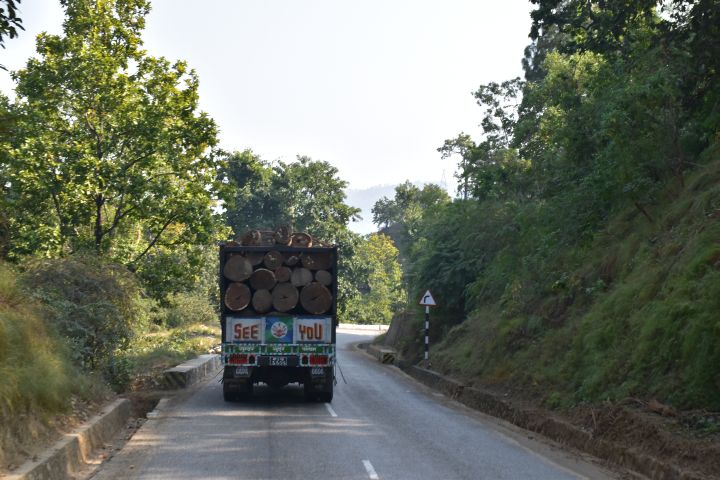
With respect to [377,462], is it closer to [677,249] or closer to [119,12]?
[677,249]

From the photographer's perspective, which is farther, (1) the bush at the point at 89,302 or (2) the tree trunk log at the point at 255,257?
(2) the tree trunk log at the point at 255,257

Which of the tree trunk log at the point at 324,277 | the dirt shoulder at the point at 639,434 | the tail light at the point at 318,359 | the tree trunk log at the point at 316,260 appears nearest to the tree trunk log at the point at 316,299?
the tree trunk log at the point at 324,277

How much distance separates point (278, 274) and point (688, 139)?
1048 cm

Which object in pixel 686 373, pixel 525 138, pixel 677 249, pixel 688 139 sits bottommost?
pixel 686 373

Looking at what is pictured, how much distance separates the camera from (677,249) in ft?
52.5

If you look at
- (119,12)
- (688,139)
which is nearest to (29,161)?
(119,12)

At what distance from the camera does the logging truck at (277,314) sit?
59.9ft

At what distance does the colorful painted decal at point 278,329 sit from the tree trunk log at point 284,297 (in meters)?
0.25

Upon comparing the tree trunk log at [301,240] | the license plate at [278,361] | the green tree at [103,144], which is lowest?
the license plate at [278,361]

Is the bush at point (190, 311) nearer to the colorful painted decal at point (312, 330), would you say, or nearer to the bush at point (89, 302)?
the bush at point (89, 302)

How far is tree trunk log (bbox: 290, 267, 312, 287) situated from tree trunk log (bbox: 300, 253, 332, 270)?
14cm

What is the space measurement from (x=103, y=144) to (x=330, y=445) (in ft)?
50.3

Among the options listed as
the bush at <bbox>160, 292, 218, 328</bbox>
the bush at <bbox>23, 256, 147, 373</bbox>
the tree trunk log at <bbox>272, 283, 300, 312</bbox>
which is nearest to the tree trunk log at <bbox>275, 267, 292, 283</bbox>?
the tree trunk log at <bbox>272, 283, 300, 312</bbox>

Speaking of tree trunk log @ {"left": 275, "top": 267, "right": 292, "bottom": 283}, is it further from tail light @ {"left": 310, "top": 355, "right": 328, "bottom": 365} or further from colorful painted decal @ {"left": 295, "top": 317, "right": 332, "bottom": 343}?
tail light @ {"left": 310, "top": 355, "right": 328, "bottom": 365}
